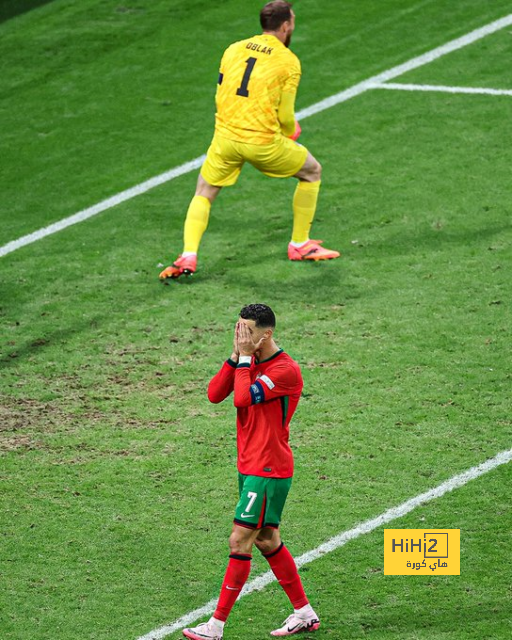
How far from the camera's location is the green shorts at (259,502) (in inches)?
234

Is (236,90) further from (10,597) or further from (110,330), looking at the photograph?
(10,597)

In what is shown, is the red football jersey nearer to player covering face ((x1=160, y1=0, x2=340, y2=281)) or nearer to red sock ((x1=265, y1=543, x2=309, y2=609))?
red sock ((x1=265, y1=543, x2=309, y2=609))

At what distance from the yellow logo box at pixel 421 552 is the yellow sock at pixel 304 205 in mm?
4155

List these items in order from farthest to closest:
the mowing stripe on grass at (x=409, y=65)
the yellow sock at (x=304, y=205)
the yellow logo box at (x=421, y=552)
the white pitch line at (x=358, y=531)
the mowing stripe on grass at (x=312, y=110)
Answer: the mowing stripe on grass at (x=409, y=65), the mowing stripe on grass at (x=312, y=110), the yellow sock at (x=304, y=205), the yellow logo box at (x=421, y=552), the white pitch line at (x=358, y=531)

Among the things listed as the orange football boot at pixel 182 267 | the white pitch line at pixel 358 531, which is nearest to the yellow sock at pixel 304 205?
the orange football boot at pixel 182 267

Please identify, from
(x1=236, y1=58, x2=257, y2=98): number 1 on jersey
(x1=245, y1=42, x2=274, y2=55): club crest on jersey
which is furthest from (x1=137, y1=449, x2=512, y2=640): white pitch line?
(x1=245, y1=42, x2=274, y2=55): club crest on jersey

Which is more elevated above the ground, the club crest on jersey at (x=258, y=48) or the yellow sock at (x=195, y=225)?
the club crest on jersey at (x=258, y=48)

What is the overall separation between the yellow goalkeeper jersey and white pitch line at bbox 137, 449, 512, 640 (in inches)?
147

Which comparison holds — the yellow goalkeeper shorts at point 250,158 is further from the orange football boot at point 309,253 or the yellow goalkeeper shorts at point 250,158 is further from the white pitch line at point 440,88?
the white pitch line at point 440,88

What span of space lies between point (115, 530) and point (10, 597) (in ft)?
2.67

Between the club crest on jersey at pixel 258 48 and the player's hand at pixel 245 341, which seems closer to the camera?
the player's hand at pixel 245 341

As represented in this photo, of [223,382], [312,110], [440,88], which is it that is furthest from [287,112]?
[223,382]

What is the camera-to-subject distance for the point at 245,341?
5.97 m

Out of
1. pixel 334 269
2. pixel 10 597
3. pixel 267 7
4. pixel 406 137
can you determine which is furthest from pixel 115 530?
pixel 406 137
